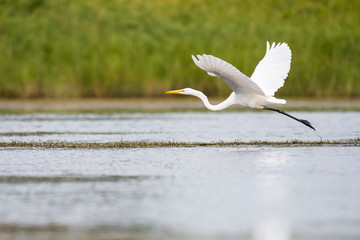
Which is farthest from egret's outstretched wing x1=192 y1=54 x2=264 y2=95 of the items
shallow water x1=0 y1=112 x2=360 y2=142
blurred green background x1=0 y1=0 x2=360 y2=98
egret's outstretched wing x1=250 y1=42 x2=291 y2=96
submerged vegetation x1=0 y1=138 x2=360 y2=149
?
blurred green background x1=0 y1=0 x2=360 y2=98

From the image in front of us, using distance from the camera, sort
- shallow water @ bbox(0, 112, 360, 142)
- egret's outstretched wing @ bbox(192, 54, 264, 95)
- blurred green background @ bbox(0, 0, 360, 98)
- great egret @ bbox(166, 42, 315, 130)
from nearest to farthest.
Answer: egret's outstretched wing @ bbox(192, 54, 264, 95)
great egret @ bbox(166, 42, 315, 130)
shallow water @ bbox(0, 112, 360, 142)
blurred green background @ bbox(0, 0, 360, 98)

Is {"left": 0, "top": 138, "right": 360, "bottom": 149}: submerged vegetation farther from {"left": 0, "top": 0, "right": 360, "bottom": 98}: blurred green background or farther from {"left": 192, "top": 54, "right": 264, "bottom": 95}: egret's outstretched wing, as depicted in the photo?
{"left": 0, "top": 0, "right": 360, "bottom": 98}: blurred green background

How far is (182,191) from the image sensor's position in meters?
9.68

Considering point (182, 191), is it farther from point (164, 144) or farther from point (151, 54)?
point (151, 54)

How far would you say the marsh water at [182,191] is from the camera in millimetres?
7730

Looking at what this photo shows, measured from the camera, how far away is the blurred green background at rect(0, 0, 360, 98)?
28281 millimetres

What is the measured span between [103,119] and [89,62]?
6.58 m

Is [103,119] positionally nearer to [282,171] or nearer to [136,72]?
[136,72]

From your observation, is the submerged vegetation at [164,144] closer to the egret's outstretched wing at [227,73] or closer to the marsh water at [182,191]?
the marsh water at [182,191]

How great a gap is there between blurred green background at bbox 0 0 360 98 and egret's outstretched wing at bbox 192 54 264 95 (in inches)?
517

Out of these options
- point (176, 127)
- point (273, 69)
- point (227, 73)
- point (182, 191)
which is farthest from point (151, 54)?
point (182, 191)

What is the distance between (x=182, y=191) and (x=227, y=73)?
4.25m

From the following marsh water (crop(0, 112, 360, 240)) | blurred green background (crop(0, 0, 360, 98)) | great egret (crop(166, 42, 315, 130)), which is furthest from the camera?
blurred green background (crop(0, 0, 360, 98))

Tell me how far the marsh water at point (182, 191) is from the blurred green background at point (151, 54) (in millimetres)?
11209
